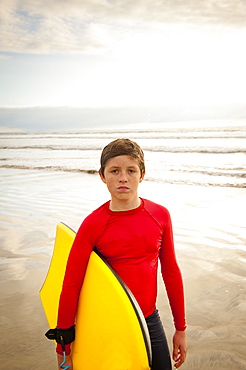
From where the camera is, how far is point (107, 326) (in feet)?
4.85

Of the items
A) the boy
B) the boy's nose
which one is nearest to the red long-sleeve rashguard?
the boy

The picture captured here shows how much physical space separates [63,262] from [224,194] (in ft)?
18.3

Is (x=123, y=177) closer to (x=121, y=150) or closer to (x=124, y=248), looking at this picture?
(x=121, y=150)

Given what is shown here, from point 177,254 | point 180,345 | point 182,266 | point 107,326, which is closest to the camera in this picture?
point 107,326

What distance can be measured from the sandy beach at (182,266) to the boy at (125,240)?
755 millimetres

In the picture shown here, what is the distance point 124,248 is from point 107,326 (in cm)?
36

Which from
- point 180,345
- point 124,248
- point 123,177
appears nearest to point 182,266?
point 180,345

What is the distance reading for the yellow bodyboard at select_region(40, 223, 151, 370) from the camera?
137 centimetres

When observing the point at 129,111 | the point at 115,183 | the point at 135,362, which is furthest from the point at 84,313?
the point at 129,111

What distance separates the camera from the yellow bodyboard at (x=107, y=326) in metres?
1.37

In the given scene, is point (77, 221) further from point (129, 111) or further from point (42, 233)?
point (129, 111)

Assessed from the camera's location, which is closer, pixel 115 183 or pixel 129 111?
pixel 115 183

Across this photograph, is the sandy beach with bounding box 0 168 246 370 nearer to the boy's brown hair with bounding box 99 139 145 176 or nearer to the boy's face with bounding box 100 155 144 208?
the boy's face with bounding box 100 155 144 208

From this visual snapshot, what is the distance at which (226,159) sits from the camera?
12789 mm
